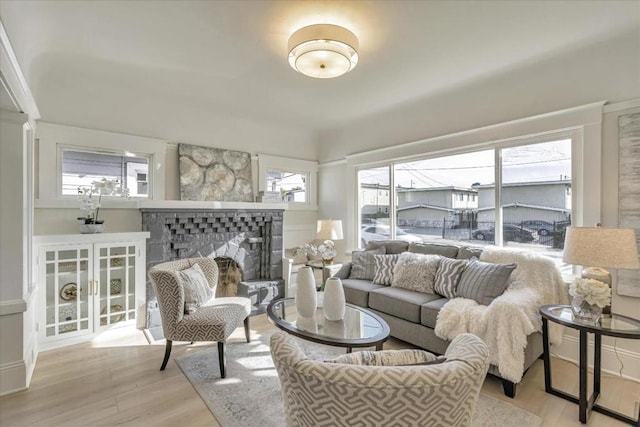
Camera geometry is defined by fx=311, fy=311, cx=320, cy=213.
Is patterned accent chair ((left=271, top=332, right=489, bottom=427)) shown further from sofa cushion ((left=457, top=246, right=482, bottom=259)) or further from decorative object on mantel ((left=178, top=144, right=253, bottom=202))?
decorative object on mantel ((left=178, top=144, right=253, bottom=202))

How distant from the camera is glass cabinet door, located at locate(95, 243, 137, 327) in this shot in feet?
10.5

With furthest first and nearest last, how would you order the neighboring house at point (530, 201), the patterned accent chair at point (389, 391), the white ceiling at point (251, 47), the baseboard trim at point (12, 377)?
the neighboring house at point (530, 201), the baseboard trim at point (12, 377), the white ceiling at point (251, 47), the patterned accent chair at point (389, 391)

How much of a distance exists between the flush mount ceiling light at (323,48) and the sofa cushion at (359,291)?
7.09 ft

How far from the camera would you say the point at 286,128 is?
4.90 m

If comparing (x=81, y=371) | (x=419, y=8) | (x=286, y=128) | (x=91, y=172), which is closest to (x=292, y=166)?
(x=286, y=128)

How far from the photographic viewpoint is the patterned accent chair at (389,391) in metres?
0.91

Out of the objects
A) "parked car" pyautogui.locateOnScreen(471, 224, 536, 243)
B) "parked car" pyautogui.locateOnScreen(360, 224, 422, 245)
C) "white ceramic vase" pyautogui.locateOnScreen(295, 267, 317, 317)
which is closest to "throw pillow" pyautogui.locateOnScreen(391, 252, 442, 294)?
"parked car" pyautogui.locateOnScreen(471, 224, 536, 243)

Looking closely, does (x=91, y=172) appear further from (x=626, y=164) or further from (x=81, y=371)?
(x=626, y=164)

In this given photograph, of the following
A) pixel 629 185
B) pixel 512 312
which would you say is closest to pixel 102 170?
pixel 512 312

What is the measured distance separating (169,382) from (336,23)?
293 centimetres

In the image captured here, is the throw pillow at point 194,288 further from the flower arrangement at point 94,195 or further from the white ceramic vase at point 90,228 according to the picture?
the flower arrangement at point 94,195

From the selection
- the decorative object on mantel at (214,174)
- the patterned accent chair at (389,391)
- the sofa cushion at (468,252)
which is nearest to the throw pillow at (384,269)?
the sofa cushion at (468,252)

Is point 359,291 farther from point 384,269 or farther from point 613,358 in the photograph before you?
point 613,358

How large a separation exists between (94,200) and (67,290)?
91cm
